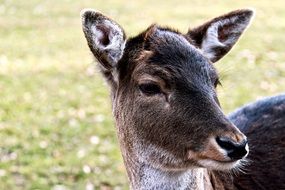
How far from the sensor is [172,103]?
12.2 ft

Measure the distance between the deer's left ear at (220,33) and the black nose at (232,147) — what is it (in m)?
0.97

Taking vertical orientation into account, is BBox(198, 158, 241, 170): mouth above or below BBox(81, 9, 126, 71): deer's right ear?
below

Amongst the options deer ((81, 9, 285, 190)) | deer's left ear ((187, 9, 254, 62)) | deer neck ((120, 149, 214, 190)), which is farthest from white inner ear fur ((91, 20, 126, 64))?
deer neck ((120, 149, 214, 190))

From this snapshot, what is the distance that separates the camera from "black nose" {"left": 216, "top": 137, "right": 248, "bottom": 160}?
3365 mm

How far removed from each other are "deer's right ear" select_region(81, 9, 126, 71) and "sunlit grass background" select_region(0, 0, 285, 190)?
179mm

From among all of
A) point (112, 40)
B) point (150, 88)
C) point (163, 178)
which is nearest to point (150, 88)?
point (150, 88)

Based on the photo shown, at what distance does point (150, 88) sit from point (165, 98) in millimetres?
120

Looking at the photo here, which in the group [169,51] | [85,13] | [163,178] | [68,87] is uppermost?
[85,13]

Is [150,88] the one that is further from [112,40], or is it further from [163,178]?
[163,178]

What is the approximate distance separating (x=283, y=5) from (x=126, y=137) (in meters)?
16.5

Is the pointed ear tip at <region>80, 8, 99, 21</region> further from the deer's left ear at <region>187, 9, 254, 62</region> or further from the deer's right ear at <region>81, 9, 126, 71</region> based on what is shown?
the deer's left ear at <region>187, 9, 254, 62</region>

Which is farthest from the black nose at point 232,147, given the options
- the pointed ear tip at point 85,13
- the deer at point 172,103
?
the pointed ear tip at point 85,13

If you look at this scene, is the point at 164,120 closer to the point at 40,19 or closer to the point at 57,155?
the point at 57,155

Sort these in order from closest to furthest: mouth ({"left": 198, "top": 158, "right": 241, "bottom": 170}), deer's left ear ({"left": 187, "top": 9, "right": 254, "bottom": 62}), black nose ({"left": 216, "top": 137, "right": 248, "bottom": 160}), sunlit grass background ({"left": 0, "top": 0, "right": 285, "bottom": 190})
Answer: black nose ({"left": 216, "top": 137, "right": 248, "bottom": 160}) < mouth ({"left": 198, "top": 158, "right": 241, "bottom": 170}) < deer's left ear ({"left": 187, "top": 9, "right": 254, "bottom": 62}) < sunlit grass background ({"left": 0, "top": 0, "right": 285, "bottom": 190})
